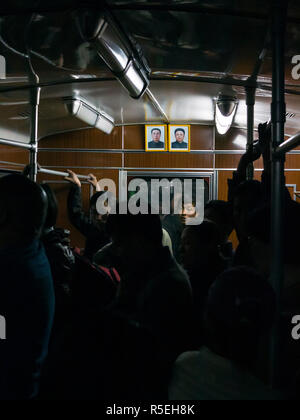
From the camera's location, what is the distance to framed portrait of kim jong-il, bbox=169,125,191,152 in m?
5.53

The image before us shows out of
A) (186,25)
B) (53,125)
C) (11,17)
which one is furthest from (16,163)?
(186,25)

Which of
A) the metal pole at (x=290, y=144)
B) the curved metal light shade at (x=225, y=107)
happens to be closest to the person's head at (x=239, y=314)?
the metal pole at (x=290, y=144)

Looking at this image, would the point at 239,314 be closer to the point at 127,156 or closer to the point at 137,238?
the point at 137,238

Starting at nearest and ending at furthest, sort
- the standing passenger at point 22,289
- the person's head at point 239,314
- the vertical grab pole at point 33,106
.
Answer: the person's head at point 239,314
the standing passenger at point 22,289
the vertical grab pole at point 33,106

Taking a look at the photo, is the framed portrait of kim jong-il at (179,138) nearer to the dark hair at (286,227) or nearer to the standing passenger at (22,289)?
the dark hair at (286,227)

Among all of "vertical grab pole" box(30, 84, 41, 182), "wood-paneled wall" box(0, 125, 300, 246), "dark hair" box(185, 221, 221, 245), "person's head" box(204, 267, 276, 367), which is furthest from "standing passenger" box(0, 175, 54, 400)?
"wood-paneled wall" box(0, 125, 300, 246)

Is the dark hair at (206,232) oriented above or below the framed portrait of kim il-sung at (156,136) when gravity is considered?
below

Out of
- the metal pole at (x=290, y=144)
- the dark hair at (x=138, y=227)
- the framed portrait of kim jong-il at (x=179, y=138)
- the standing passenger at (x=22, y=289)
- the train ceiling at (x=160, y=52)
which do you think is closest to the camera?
the metal pole at (x=290, y=144)

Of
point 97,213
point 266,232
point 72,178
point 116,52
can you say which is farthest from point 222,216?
point 72,178

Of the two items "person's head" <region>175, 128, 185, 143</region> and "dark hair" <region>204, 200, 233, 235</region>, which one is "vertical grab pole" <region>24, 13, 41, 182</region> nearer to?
"dark hair" <region>204, 200, 233, 235</region>

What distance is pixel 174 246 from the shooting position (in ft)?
13.8

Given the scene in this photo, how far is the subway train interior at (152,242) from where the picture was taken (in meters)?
1.01
